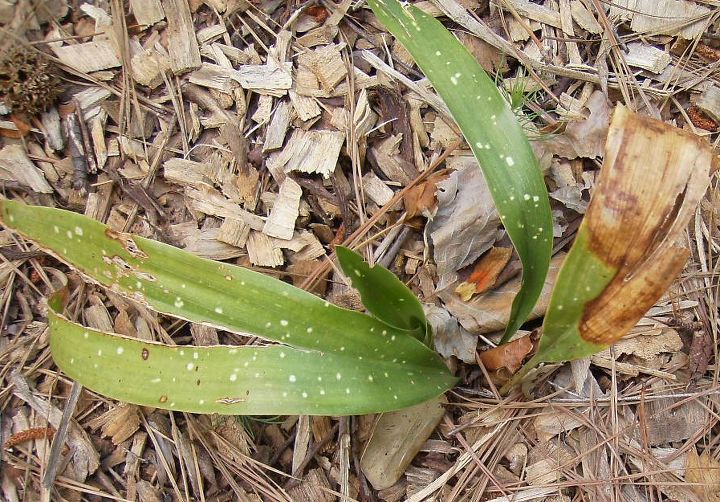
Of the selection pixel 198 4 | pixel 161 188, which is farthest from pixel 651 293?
pixel 198 4

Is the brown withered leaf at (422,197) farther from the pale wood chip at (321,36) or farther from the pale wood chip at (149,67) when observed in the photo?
the pale wood chip at (149,67)

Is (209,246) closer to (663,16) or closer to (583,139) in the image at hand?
(583,139)

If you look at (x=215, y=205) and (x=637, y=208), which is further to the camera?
(x=215, y=205)

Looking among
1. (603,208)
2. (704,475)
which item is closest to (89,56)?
(603,208)

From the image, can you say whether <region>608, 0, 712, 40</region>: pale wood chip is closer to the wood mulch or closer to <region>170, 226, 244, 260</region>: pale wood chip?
the wood mulch

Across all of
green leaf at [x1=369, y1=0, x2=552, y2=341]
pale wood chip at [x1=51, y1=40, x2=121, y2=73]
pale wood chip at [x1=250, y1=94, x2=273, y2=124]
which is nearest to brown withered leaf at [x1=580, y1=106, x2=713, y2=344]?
green leaf at [x1=369, y1=0, x2=552, y2=341]

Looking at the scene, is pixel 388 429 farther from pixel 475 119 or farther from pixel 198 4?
pixel 198 4

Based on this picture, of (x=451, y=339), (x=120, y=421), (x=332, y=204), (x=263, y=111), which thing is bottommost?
(x=120, y=421)

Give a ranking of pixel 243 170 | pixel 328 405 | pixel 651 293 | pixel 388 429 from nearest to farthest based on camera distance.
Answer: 1. pixel 651 293
2. pixel 328 405
3. pixel 388 429
4. pixel 243 170
